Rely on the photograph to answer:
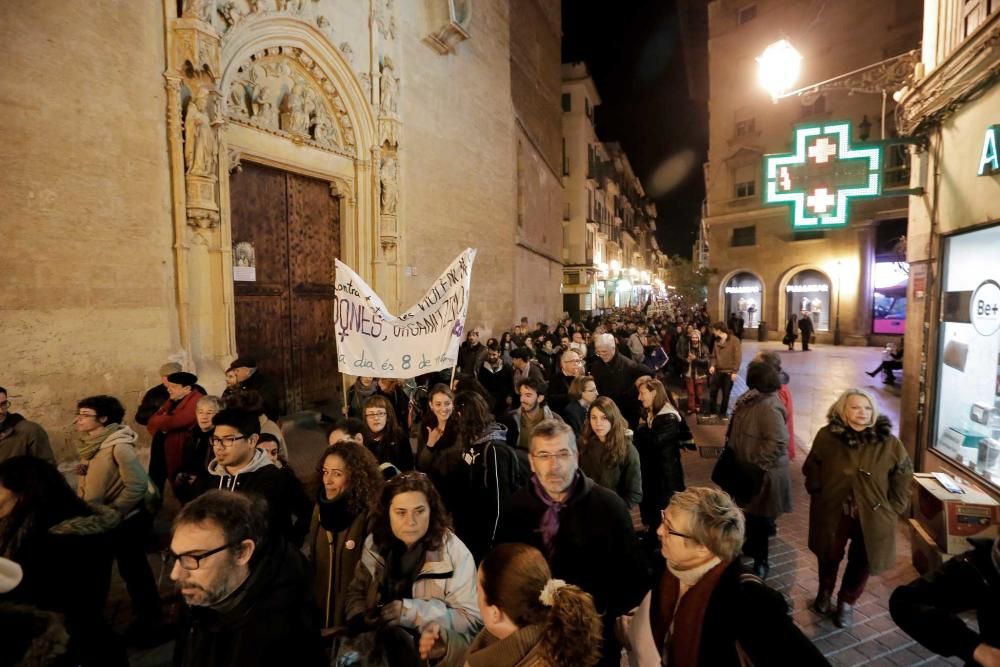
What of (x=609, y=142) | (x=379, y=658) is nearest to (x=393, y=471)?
(x=379, y=658)

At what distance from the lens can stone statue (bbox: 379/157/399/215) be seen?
11.4 meters

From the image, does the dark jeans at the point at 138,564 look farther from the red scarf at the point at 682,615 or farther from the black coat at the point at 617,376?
the black coat at the point at 617,376

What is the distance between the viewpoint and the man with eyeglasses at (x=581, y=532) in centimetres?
267

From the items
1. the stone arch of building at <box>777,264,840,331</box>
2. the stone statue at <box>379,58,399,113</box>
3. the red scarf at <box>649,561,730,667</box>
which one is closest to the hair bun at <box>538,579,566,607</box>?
the red scarf at <box>649,561,730,667</box>

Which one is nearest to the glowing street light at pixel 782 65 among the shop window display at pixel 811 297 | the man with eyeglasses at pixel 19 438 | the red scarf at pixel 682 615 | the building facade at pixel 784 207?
the red scarf at pixel 682 615

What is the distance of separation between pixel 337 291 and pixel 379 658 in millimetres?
4147

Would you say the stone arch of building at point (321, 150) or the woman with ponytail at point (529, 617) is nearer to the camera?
the woman with ponytail at point (529, 617)

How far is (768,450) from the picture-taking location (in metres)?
4.43

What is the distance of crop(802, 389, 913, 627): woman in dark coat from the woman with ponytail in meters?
2.90

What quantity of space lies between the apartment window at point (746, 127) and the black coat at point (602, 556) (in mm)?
31085

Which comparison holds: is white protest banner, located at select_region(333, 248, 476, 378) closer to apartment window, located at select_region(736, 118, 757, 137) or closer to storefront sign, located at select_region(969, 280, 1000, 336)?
storefront sign, located at select_region(969, 280, 1000, 336)

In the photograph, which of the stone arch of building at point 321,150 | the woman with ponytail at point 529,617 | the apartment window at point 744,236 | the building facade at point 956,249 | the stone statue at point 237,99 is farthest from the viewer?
the apartment window at point 744,236

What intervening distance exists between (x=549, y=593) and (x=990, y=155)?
5.57 meters

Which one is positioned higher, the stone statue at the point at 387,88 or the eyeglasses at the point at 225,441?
the stone statue at the point at 387,88
